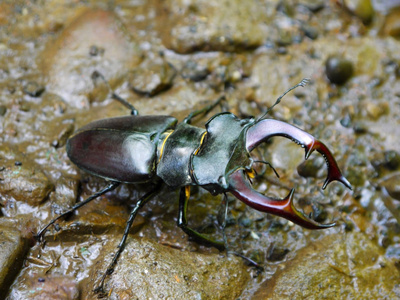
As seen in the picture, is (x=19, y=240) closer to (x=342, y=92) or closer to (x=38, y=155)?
(x=38, y=155)

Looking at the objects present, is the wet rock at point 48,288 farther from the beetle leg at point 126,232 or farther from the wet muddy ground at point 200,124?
the beetle leg at point 126,232

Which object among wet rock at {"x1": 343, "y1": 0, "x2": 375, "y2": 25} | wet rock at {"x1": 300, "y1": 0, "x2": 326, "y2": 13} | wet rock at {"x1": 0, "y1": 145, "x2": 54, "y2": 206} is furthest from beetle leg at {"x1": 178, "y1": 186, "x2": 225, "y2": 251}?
wet rock at {"x1": 343, "y1": 0, "x2": 375, "y2": 25}

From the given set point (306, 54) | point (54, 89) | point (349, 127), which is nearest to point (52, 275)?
point (54, 89)

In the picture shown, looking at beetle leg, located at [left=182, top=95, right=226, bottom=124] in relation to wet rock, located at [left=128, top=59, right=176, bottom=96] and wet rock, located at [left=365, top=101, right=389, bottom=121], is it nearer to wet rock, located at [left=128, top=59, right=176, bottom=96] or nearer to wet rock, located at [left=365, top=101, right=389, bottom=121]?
wet rock, located at [left=128, top=59, right=176, bottom=96]

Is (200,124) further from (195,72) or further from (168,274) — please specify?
(168,274)

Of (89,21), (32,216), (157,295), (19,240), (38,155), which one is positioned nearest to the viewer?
(157,295)

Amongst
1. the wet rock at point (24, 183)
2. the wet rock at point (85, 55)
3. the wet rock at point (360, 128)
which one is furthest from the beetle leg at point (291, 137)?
the wet rock at point (85, 55)
